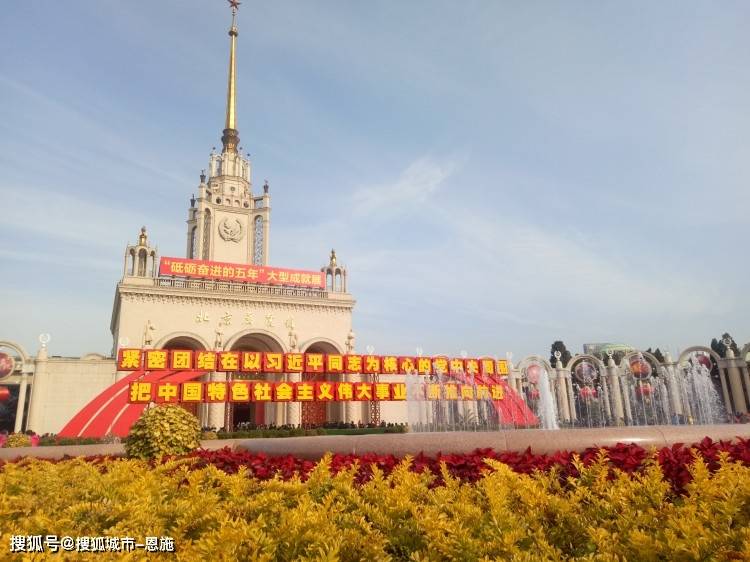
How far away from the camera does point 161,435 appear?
989 centimetres

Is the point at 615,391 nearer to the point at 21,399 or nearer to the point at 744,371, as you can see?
the point at 744,371

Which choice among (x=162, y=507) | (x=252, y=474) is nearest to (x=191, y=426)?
(x=252, y=474)

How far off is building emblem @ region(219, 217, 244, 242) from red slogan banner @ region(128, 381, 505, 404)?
1438 cm

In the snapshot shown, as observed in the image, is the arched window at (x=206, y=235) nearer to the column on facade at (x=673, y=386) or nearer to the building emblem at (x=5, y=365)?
the building emblem at (x=5, y=365)

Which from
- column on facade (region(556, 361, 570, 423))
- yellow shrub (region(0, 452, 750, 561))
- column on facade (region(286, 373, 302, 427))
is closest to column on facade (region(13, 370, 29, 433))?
column on facade (region(286, 373, 302, 427))

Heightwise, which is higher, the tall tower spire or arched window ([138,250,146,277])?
the tall tower spire

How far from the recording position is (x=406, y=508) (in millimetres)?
3625

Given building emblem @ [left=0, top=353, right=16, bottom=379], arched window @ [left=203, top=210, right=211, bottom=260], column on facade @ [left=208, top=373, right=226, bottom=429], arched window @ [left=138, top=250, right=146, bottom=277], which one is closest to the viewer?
building emblem @ [left=0, top=353, right=16, bottom=379]

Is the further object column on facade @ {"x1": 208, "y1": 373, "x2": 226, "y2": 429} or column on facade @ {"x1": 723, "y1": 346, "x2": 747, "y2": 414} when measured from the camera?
column on facade @ {"x1": 723, "y1": 346, "x2": 747, "y2": 414}

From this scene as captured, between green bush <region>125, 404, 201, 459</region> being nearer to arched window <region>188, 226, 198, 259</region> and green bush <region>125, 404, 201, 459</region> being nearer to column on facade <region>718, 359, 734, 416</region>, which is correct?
arched window <region>188, 226, 198, 259</region>

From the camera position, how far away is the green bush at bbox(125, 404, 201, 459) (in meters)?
9.86

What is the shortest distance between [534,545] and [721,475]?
2.10 meters

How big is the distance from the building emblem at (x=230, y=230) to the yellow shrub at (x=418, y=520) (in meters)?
32.7

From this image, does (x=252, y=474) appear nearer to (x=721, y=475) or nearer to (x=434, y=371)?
(x=721, y=475)
